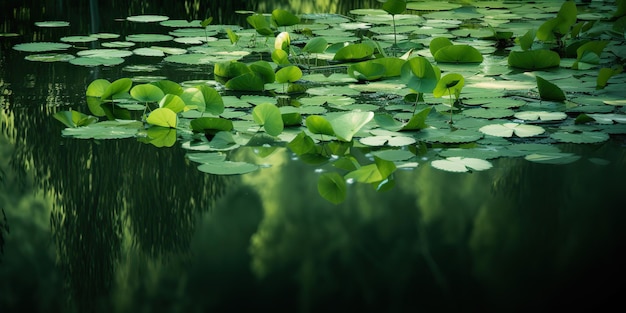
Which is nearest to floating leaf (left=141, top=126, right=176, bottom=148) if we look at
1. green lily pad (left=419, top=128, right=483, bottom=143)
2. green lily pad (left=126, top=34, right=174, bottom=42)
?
green lily pad (left=419, top=128, right=483, bottom=143)

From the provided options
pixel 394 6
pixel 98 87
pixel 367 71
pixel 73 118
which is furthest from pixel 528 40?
pixel 73 118

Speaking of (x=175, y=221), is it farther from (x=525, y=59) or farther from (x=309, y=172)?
(x=525, y=59)

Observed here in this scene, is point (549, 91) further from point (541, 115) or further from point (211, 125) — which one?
point (211, 125)

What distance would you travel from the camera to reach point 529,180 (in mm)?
1954

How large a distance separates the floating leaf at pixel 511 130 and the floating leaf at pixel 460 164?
0.22 m

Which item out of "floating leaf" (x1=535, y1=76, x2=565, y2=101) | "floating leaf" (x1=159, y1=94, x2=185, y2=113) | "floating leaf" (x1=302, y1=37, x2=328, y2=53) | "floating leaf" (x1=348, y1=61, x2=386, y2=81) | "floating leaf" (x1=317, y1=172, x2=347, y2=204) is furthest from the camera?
"floating leaf" (x1=302, y1=37, x2=328, y2=53)

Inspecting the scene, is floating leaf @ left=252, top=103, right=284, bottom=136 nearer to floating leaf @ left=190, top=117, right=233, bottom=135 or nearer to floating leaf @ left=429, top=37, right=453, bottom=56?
floating leaf @ left=190, top=117, right=233, bottom=135

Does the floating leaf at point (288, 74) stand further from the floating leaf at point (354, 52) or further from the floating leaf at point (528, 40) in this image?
the floating leaf at point (528, 40)

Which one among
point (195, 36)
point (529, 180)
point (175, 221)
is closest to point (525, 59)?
point (529, 180)

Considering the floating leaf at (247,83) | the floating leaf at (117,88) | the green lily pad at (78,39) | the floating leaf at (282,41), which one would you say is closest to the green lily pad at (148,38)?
the green lily pad at (78,39)

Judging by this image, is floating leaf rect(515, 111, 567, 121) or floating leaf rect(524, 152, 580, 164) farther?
floating leaf rect(515, 111, 567, 121)

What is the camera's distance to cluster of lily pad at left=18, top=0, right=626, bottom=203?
2.10m

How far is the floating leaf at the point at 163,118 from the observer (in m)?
2.23

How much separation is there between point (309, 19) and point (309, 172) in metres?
2.30
